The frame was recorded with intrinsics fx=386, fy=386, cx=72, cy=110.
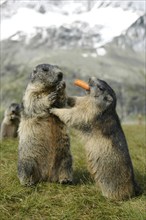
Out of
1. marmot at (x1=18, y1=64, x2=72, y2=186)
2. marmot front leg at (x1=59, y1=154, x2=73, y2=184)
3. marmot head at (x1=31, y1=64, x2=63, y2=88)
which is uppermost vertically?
marmot head at (x1=31, y1=64, x2=63, y2=88)

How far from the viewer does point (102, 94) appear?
7.58 metres

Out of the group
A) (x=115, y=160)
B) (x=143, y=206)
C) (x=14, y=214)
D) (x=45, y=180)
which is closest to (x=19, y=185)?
(x=45, y=180)

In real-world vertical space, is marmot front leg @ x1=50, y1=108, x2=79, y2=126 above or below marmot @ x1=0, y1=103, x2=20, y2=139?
above

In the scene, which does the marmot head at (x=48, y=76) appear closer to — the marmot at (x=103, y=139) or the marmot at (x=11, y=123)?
the marmot at (x=103, y=139)

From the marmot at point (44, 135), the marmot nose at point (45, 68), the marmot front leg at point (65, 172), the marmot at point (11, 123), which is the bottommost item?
the marmot at point (11, 123)

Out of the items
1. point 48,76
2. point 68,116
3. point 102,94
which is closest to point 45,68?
point 48,76

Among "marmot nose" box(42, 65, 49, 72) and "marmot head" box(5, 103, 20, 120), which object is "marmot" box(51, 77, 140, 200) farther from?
"marmot head" box(5, 103, 20, 120)

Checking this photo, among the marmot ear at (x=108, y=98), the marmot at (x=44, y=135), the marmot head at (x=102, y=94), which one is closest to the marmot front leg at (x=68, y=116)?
the marmot at (x=44, y=135)

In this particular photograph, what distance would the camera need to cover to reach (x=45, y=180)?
7.97 metres

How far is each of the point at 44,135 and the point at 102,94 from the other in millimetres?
1425

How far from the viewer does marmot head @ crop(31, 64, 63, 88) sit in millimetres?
7864

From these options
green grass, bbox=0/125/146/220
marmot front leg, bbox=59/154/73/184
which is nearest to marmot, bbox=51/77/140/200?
green grass, bbox=0/125/146/220

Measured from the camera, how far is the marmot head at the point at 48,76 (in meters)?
7.86

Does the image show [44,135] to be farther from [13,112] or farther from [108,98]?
[13,112]
